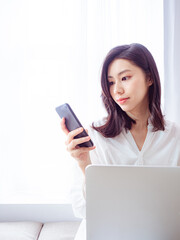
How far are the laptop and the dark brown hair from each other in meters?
0.64

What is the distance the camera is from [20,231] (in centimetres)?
143

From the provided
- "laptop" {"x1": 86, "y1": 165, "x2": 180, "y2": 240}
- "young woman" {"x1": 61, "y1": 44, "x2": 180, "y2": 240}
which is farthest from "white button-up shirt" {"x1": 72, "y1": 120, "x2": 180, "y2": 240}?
"laptop" {"x1": 86, "y1": 165, "x2": 180, "y2": 240}

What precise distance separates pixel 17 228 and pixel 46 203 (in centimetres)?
28

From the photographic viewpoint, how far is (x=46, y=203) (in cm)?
170

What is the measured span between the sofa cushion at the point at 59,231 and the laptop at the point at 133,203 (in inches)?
33.2

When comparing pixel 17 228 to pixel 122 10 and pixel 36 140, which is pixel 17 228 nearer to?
pixel 36 140

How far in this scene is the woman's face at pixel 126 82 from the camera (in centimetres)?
115

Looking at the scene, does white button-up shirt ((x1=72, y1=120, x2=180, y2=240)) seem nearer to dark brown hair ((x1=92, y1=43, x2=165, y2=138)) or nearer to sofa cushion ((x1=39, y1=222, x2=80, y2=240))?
dark brown hair ((x1=92, y1=43, x2=165, y2=138))

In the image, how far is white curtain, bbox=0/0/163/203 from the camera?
1.68 m

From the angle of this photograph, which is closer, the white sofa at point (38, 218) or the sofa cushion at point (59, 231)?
the sofa cushion at point (59, 231)

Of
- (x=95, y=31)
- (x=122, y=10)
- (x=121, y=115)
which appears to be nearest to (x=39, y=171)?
(x=121, y=115)

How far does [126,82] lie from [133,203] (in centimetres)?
68

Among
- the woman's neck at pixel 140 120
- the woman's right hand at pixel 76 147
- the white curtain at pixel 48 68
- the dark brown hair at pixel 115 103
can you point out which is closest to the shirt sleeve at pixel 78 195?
the woman's right hand at pixel 76 147

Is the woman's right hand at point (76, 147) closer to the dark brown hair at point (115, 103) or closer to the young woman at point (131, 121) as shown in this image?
the young woman at point (131, 121)
